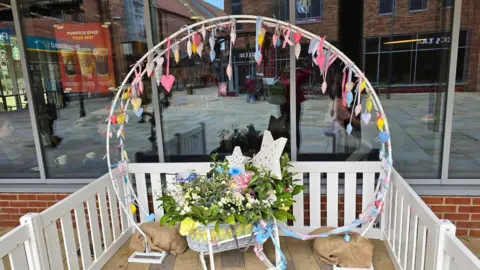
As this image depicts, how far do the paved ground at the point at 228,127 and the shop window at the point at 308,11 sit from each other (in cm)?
67

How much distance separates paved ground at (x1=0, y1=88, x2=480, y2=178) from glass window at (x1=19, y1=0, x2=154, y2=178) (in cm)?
1

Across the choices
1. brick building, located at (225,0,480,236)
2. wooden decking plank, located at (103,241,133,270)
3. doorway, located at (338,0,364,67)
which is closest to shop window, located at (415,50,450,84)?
brick building, located at (225,0,480,236)

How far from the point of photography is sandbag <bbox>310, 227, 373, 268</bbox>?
204 cm

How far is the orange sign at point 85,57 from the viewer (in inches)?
114

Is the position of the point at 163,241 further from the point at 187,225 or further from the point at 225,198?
the point at 225,198

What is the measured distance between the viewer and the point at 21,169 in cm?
294

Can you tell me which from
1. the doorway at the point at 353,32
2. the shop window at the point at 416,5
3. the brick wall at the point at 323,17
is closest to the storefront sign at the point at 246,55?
the brick wall at the point at 323,17

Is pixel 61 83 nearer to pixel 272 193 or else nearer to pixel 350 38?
pixel 272 193

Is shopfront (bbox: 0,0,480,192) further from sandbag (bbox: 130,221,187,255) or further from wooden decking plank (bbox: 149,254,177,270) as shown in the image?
wooden decking plank (bbox: 149,254,177,270)

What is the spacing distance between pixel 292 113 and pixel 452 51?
3.89 feet

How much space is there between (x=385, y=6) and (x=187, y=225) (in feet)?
7.46

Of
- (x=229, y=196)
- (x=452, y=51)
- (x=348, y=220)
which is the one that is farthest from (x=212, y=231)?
(x=452, y=51)

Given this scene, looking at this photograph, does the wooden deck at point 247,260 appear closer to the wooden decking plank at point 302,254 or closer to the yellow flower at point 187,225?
the wooden decking plank at point 302,254

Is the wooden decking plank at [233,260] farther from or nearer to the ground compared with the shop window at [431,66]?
nearer to the ground
